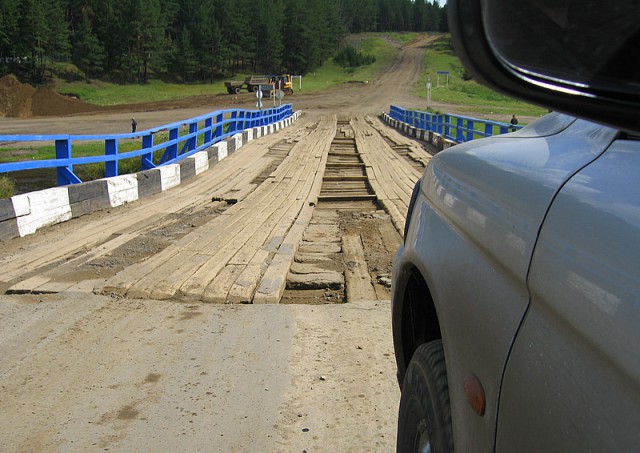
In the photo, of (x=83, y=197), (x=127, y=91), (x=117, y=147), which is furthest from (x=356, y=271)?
(x=127, y=91)

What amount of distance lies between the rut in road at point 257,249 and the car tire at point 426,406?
3179 millimetres

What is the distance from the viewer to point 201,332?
4.58 metres

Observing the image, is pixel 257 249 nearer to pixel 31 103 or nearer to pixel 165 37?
pixel 31 103

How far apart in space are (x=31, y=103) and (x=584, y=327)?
58.7 metres

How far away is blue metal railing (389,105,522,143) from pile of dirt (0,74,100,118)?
32301mm

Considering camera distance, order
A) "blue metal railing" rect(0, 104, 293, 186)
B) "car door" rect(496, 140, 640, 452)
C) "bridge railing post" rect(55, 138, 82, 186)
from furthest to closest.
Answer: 1. "bridge railing post" rect(55, 138, 82, 186)
2. "blue metal railing" rect(0, 104, 293, 186)
3. "car door" rect(496, 140, 640, 452)

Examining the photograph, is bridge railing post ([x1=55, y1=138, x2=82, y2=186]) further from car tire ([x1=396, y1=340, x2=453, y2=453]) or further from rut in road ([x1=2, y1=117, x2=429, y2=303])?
car tire ([x1=396, y1=340, x2=453, y2=453])

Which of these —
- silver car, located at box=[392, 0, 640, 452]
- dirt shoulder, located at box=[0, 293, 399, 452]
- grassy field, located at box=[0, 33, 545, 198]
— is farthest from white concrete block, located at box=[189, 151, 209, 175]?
silver car, located at box=[392, 0, 640, 452]

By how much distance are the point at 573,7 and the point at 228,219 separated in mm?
8180

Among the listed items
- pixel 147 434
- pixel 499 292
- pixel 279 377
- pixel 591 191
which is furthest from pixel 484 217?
pixel 279 377

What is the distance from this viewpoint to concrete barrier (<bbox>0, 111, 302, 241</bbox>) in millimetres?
7418

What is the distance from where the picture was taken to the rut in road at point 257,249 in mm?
5590

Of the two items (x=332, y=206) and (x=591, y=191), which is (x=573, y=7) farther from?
(x=332, y=206)

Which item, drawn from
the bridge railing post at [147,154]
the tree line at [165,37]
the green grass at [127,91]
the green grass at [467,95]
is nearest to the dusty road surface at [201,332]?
the bridge railing post at [147,154]
